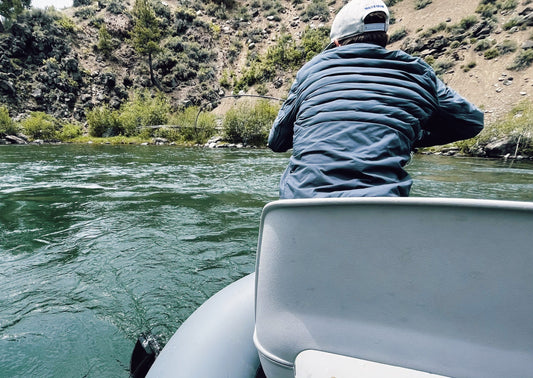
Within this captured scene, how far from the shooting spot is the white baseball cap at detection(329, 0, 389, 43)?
109 centimetres

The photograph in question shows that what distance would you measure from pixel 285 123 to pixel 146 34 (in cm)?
→ 4756

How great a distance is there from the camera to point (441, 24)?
34688mm

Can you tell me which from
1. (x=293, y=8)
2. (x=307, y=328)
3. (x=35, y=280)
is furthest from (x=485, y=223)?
(x=293, y=8)

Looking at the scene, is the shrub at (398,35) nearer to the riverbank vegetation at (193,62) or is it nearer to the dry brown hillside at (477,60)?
the riverbank vegetation at (193,62)

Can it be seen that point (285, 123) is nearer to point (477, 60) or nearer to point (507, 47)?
point (477, 60)

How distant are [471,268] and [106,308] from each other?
215cm

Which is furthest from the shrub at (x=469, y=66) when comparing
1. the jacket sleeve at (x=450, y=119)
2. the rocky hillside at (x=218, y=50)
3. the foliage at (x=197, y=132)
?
the jacket sleeve at (x=450, y=119)

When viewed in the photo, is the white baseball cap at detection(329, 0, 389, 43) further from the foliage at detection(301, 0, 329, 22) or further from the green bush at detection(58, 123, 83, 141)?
the foliage at detection(301, 0, 329, 22)

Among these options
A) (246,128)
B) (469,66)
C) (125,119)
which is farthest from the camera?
(125,119)

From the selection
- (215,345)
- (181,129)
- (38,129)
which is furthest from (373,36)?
(38,129)

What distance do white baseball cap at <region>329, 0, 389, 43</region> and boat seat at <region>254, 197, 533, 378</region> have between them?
0.93 m

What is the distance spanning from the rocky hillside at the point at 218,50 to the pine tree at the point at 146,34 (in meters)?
1.67

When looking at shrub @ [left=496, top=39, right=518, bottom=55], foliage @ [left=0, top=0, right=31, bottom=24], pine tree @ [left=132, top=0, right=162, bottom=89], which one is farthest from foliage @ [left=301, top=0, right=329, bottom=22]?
foliage @ [left=0, top=0, right=31, bottom=24]

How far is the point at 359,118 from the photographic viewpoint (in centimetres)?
92
